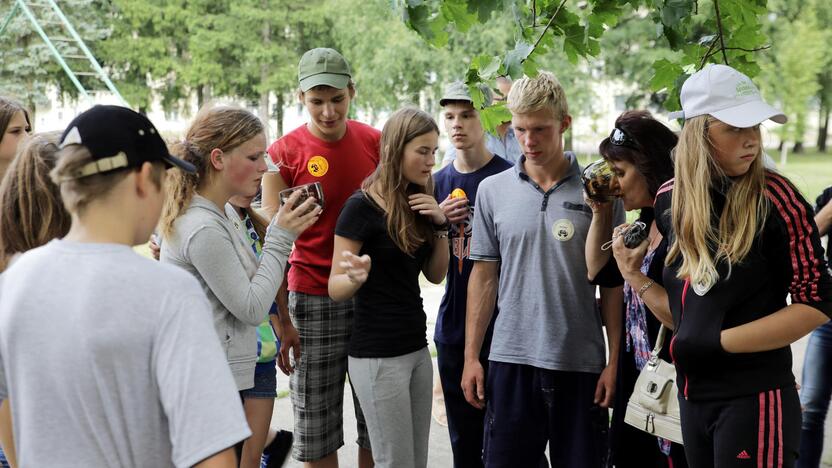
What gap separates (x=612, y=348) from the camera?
3.69 meters

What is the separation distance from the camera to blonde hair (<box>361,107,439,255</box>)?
3725mm

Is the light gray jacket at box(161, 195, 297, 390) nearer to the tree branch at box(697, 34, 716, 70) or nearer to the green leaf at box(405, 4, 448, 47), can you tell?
the green leaf at box(405, 4, 448, 47)

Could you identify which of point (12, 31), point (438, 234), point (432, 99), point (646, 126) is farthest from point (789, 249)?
point (432, 99)

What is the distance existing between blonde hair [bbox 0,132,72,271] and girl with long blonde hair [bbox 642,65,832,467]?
2.11 metres

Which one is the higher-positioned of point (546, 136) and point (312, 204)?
point (546, 136)

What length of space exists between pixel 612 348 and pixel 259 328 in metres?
1.57

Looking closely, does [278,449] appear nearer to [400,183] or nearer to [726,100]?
[400,183]

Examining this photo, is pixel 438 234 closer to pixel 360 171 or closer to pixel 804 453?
pixel 360 171

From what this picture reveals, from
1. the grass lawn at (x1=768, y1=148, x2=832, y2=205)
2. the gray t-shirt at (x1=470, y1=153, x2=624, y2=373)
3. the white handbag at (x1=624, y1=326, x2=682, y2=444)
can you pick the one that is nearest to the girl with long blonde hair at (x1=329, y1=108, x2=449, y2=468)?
the gray t-shirt at (x1=470, y1=153, x2=624, y2=373)

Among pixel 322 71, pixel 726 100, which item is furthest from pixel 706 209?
pixel 322 71

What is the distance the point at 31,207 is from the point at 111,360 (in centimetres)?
114

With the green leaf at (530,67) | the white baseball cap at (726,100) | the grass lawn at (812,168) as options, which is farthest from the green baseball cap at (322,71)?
the grass lawn at (812,168)

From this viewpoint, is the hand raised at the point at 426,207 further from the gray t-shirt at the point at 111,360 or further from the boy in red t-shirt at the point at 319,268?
the gray t-shirt at the point at 111,360

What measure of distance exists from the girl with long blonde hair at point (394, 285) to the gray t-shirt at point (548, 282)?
36 centimetres
